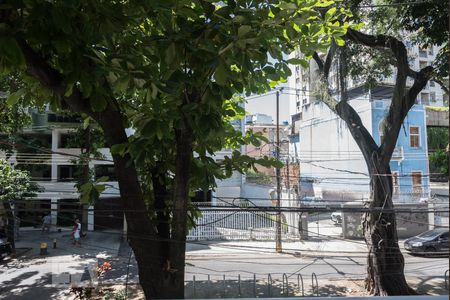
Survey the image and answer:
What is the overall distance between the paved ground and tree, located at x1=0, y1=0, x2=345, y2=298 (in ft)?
21.2

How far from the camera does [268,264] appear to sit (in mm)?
16344

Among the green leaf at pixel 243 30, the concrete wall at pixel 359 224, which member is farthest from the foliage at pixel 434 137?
the green leaf at pixel 243 30

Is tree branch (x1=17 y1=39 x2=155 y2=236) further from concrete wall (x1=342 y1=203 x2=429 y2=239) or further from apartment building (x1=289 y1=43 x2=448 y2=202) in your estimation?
concrete wall (x1=342 y1=203 x2=429 y2=239)

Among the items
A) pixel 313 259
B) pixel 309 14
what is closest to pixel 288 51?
pixel 309 14

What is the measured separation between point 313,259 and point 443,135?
53.2 feet

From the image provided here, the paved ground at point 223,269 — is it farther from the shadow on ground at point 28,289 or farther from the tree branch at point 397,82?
the tree branch at point 397,82

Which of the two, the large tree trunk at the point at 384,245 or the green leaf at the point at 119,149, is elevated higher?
the green leaf at the point at 119,149

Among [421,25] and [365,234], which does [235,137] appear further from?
[365,234]

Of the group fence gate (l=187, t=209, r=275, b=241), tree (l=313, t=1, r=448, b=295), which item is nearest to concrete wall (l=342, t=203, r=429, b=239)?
fence gate (l=187, t=209, r=275, b=241)

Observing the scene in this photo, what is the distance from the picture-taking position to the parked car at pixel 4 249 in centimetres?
1625

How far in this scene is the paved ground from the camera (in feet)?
39.2

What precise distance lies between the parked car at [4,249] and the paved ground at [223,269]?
387 mm

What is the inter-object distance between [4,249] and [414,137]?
76.6 ft

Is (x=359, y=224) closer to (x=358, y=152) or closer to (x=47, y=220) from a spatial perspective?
(x=358, y=152)
